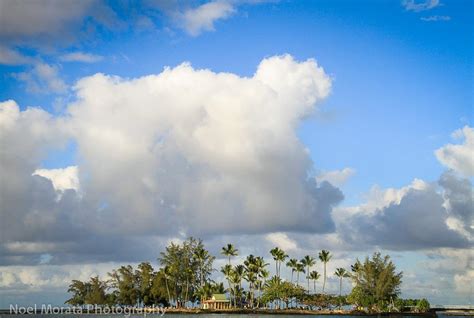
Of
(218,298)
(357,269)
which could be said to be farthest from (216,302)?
(357,269)

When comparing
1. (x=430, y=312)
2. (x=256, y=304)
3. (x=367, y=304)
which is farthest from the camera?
(x=256, y=304)

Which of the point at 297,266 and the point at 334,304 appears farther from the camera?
the point at 297,266

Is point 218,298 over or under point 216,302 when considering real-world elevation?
over

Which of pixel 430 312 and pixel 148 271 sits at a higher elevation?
pixel 148 271

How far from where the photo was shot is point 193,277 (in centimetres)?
15875

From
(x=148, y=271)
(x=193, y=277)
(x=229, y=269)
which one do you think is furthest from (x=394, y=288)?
(x=148, y=271)

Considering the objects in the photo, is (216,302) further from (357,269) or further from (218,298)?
(357,269)

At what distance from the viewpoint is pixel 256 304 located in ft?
530

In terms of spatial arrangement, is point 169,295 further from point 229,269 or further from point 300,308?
point 300,308

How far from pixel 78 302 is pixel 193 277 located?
4077cm

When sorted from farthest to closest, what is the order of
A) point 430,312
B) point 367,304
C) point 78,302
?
1. point 78,302
2. point 430,312
3. point 367,304

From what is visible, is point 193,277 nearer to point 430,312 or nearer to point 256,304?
point 256,304

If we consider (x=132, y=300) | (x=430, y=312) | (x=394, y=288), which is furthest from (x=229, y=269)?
(x=430, y=312)

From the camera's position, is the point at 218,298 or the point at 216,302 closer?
the point at 216,302
